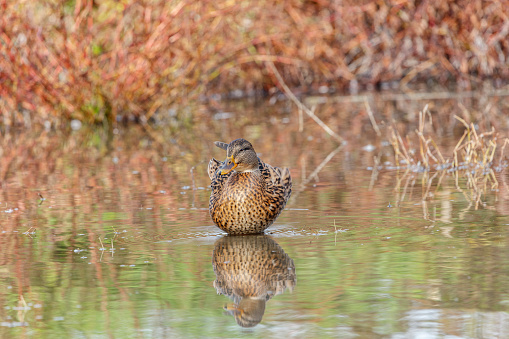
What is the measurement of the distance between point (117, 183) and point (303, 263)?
388cm

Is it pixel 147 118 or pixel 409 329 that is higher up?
pixel 147 118

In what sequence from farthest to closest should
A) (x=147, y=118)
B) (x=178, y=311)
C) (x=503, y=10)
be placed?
1. (x=503, y=10)
2. (x=147, y=118)
3. (x=178, y=311)

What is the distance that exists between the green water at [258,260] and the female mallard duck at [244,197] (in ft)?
0.36

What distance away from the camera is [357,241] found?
5.91 meters

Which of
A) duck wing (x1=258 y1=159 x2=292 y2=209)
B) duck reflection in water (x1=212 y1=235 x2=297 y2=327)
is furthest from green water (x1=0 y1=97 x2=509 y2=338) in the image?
duck wing (x1=258 y1=159 x2=292 y2=209)

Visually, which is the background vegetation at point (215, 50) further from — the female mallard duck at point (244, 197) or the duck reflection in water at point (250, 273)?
the duck reflection in water at point (250, 273)

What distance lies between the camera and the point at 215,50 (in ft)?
46.9

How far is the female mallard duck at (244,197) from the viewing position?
6125 millimetres

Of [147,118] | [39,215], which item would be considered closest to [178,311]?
[39,215]

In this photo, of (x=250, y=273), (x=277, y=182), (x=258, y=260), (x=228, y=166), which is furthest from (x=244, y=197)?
(x=250, y=273)

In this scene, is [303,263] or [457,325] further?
[303,263]

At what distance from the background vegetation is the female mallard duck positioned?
657cm

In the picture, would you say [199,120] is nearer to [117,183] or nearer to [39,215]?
[117,183]

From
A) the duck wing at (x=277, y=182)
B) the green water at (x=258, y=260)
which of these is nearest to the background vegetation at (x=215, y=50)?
the green water at (x=258, y=260)
